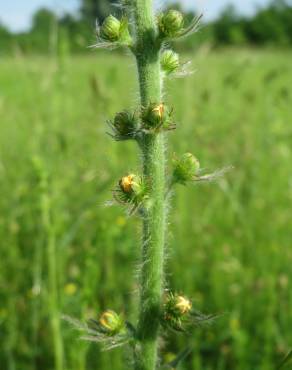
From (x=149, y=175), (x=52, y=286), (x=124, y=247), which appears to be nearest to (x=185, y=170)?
(x=149, y=175)

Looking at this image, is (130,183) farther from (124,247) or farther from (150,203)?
(124,247)

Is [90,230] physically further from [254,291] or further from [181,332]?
[181,332]

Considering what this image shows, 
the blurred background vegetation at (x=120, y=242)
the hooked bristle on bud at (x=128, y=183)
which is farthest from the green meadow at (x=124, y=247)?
the hooked bristle on bud at (x=128, y=183)

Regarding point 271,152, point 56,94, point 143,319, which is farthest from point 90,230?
point 143,319

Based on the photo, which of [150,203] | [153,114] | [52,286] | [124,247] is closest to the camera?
[153,114]

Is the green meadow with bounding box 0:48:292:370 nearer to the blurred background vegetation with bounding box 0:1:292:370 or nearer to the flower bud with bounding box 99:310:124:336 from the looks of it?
the blurred background vegetation with bounding box 0:1:292:370

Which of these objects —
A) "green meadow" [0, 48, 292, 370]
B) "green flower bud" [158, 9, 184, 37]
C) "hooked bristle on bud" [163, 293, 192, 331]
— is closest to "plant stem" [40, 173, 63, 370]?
"green meadow" [0, 48, 292, 370]
